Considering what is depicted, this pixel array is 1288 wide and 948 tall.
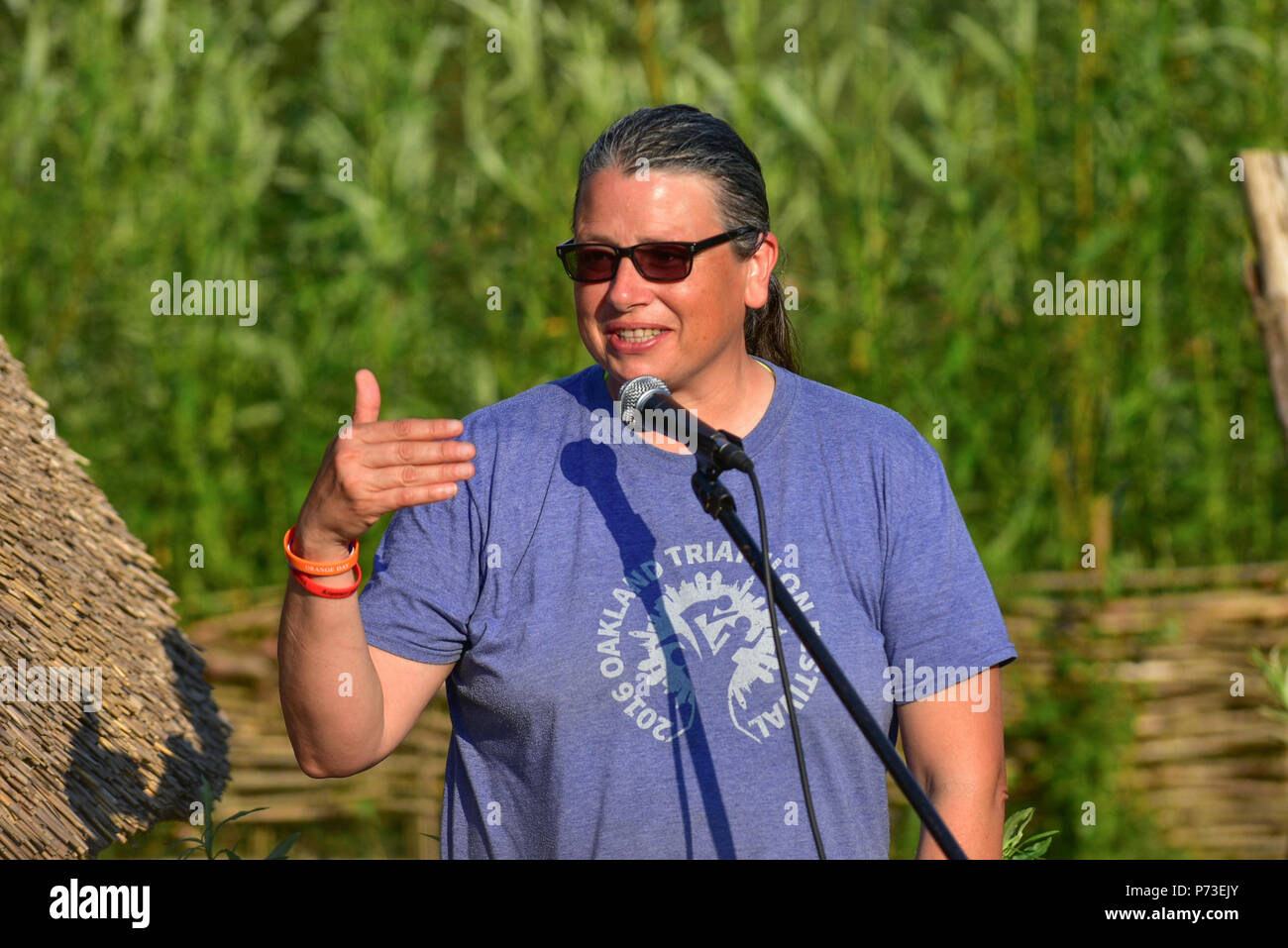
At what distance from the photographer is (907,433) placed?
2.70m

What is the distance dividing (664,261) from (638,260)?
45mm

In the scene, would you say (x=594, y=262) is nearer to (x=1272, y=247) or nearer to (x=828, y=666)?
(x=828, y=666)

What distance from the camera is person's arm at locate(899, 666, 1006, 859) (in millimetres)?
2428

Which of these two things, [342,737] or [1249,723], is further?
[1249,723]

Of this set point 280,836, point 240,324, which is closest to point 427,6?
point 240,324

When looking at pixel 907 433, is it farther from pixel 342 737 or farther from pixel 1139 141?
pixel 1139 141

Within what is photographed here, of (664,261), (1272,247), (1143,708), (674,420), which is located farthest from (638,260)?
(1143,708)

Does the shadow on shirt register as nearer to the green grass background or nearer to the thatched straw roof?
the thatched straw roof

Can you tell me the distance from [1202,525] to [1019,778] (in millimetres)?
1298

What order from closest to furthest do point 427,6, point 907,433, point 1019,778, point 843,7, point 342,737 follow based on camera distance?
1. point 342,737
2. point 907,433
3. point 1019,778
4. point 427,6
5. point 843,7
